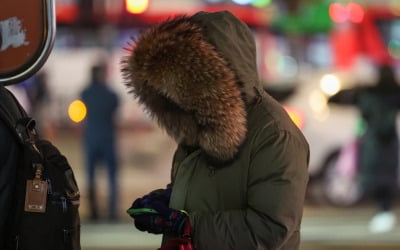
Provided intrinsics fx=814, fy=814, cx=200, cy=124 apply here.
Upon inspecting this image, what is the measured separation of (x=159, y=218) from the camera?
2.33 m

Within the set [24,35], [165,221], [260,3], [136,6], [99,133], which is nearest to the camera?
[165,221]

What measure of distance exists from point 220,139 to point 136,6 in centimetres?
610

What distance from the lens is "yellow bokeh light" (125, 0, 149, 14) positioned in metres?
8.20

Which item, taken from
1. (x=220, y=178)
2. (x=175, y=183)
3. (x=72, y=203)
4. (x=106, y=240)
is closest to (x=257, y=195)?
(x=220, y=178)

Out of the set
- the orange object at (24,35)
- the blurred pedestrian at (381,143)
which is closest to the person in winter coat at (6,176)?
the orange object at (24,35)

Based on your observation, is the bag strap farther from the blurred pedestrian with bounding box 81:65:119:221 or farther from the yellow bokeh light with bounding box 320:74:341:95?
the yellow bokeh light with bounding box 320:74:341:95

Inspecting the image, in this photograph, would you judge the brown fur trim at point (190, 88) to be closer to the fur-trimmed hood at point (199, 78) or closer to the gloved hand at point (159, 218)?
the fur-trimmed hood at point (199, 78)

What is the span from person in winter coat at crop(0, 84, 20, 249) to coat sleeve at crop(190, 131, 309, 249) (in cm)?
52

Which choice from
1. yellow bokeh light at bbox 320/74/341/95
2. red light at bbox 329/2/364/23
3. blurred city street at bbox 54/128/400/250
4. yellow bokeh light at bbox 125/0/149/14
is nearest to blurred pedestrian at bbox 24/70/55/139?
blurred city street at bbox 54/128/400/250

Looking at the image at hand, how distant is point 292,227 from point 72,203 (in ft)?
2.05

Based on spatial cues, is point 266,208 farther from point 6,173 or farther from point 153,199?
point 6,173

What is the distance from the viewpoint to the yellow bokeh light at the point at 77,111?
7938 mm

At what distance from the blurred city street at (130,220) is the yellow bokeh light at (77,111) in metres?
0.14

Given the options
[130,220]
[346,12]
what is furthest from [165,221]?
[346,12]
